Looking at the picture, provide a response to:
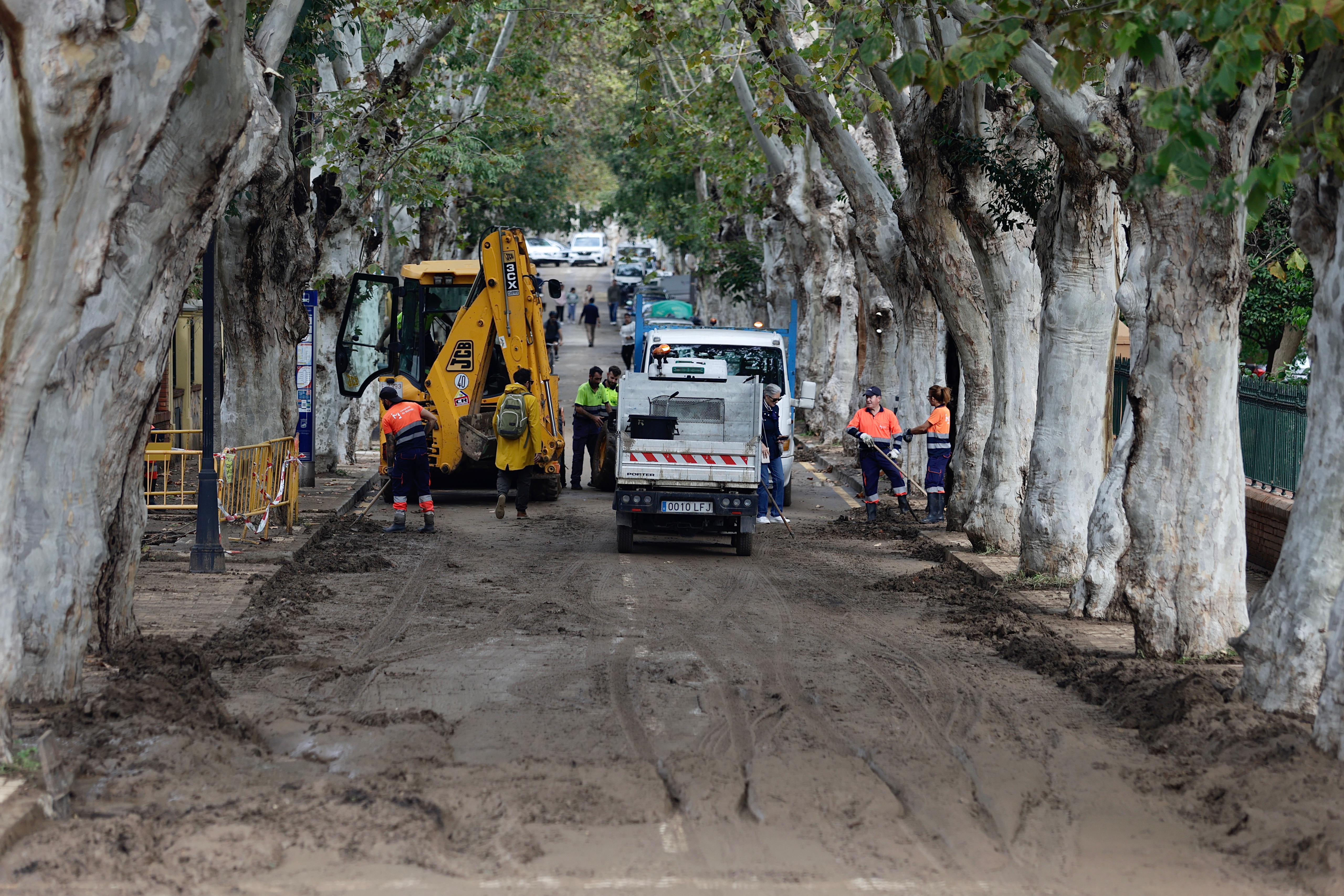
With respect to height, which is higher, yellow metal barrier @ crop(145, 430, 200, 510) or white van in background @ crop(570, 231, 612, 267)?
white van in background @ crop(570, 231, 612, 267)

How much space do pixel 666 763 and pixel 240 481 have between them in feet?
26.4

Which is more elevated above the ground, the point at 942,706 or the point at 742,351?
the point at 742,351

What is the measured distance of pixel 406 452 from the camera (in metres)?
16.2

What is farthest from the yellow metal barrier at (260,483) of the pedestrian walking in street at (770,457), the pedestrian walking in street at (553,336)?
the pedestrian walking in street at (553,336)

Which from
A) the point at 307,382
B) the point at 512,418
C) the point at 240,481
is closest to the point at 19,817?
the point at 240,481

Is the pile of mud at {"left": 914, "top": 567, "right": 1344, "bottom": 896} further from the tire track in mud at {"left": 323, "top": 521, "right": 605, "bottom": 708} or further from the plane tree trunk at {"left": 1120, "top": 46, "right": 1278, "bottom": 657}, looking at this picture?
the tire track in mud at {"left": 323, "top": 521, "right": 605, "bottom": 708}

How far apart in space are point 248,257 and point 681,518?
6053 millimetres

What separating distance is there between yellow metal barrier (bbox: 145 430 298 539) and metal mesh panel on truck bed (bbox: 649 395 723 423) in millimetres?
4161

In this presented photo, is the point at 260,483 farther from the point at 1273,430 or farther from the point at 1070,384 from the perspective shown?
the point at 1273,430

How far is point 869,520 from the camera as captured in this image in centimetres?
1784

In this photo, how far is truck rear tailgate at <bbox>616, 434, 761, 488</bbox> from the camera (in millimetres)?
14625

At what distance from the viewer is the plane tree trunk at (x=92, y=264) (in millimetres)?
5906

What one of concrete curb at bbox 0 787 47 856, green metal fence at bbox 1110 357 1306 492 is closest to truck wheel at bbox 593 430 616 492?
green metal fence at bbox 1110 357 1306 492

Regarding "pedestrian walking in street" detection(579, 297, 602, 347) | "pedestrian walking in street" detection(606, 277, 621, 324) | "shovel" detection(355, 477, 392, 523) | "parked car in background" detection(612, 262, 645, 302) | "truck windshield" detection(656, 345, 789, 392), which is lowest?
"shovel" detection(355, 477, 392, 523)
